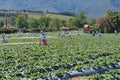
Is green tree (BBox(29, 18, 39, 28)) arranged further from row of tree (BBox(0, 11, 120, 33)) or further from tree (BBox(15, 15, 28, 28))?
tree (BBox(15, 15, 28, 28))

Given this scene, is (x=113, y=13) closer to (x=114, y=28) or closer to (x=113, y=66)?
(x=114, y=28)

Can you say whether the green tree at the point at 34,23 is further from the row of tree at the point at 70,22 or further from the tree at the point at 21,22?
the tree at the point at 21,22

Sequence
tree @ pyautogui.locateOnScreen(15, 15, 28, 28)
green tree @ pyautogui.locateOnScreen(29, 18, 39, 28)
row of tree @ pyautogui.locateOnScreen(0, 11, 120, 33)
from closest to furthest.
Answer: row of tree @ pyautogui.locateOnScreen(0, 11, 120, 33) → tree @ pyautogui.locateOnScreen(15, 15, 28, 28) → green tree @ pyautogui.locateOnScreen(29, 18, 39, 28)

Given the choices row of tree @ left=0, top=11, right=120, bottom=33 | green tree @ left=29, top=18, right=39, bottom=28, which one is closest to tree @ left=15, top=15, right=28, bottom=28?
row of tree @ left=0, top=11, right=120, bottom=33

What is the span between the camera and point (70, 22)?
518ft

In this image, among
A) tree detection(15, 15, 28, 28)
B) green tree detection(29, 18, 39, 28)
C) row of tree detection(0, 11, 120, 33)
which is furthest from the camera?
green tree detection(29, 18, 39, 28)

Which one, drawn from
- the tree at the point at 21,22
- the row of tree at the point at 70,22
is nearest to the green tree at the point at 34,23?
the row of tree at the point at 70,22

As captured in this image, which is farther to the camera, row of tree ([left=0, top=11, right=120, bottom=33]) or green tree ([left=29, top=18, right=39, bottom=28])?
green tree ([left=29, top=18, right=39, bottom=28])

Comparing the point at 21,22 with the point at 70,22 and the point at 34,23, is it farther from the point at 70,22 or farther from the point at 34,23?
the point at 70,22

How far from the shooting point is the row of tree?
108 m

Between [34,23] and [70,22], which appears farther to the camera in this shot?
[70,22]

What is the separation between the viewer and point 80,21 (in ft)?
495

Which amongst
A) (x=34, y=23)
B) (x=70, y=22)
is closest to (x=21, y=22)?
(x=34, y=23)

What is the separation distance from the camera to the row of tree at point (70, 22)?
108 meters
